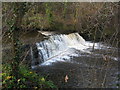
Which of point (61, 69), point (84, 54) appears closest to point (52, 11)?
point (84, 54)

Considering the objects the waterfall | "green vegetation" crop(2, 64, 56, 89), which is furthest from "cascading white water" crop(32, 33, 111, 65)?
"green vegetation" crop(2, 64, 56, 89)

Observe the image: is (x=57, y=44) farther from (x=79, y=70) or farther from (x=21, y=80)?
(x=21, y=80)

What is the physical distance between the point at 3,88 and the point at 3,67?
584 millimetres

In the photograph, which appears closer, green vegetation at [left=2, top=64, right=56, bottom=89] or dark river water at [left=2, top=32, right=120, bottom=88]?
green vegetation at [left=2, top=64, right=56, bottom=89]

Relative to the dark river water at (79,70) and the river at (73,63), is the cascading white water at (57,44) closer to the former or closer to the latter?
the river at (73,63)

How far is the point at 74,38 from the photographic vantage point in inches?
462

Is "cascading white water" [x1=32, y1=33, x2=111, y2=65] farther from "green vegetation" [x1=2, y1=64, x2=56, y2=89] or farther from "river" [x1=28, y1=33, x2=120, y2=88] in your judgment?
"green vegetation" [x1=2, y1=64, x2=56, y2=89]

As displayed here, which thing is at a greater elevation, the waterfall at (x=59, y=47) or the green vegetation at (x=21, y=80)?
the green vegetation at (x=21, y=80)

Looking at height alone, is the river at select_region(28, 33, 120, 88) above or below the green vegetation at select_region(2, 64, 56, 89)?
below

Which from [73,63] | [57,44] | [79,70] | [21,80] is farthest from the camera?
[57,44]

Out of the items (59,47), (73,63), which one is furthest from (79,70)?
(59,47)

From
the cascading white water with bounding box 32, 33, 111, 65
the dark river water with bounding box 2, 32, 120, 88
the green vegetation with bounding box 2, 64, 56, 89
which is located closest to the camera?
the green vegetation with bounding box 2, 64, 56, 89

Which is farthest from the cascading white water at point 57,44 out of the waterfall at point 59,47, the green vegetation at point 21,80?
the green vegetation at point 21,80

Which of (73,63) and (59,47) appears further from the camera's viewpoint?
(59,47)
